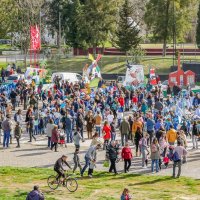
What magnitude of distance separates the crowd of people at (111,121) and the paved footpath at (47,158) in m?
0.35

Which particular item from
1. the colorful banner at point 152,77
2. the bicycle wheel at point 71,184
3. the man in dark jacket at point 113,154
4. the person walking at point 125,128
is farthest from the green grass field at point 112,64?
the bicycle wheel at point 71,184

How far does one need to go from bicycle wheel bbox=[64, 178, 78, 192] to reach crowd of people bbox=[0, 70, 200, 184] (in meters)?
1.83

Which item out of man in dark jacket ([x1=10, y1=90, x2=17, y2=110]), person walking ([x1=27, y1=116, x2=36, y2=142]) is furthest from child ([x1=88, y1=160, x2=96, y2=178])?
man in dark jacket ([x1=10, y1=90, x2=17, y2=110])

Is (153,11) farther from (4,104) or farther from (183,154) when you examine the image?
(183,154)

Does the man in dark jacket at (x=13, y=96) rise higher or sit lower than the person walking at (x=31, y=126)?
higher

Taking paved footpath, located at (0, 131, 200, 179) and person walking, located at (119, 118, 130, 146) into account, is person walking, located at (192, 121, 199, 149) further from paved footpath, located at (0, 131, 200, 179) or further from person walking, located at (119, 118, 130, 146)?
person walking, located at (119, 118, 130, 146)

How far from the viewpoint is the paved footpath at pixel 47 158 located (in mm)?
24781

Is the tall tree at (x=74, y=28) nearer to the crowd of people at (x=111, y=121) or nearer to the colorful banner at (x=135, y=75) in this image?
the crowd of people at (x=111, y=121)

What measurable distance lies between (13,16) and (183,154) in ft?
172

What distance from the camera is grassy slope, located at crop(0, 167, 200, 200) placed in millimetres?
21328

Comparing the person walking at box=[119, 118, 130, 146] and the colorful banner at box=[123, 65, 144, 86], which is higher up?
the colorful banner at box=[123, 65, 144, 86]

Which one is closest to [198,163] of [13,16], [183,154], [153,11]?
[183,154]

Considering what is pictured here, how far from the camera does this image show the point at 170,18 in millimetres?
67125

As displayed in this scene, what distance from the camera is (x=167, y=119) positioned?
1160 inches
